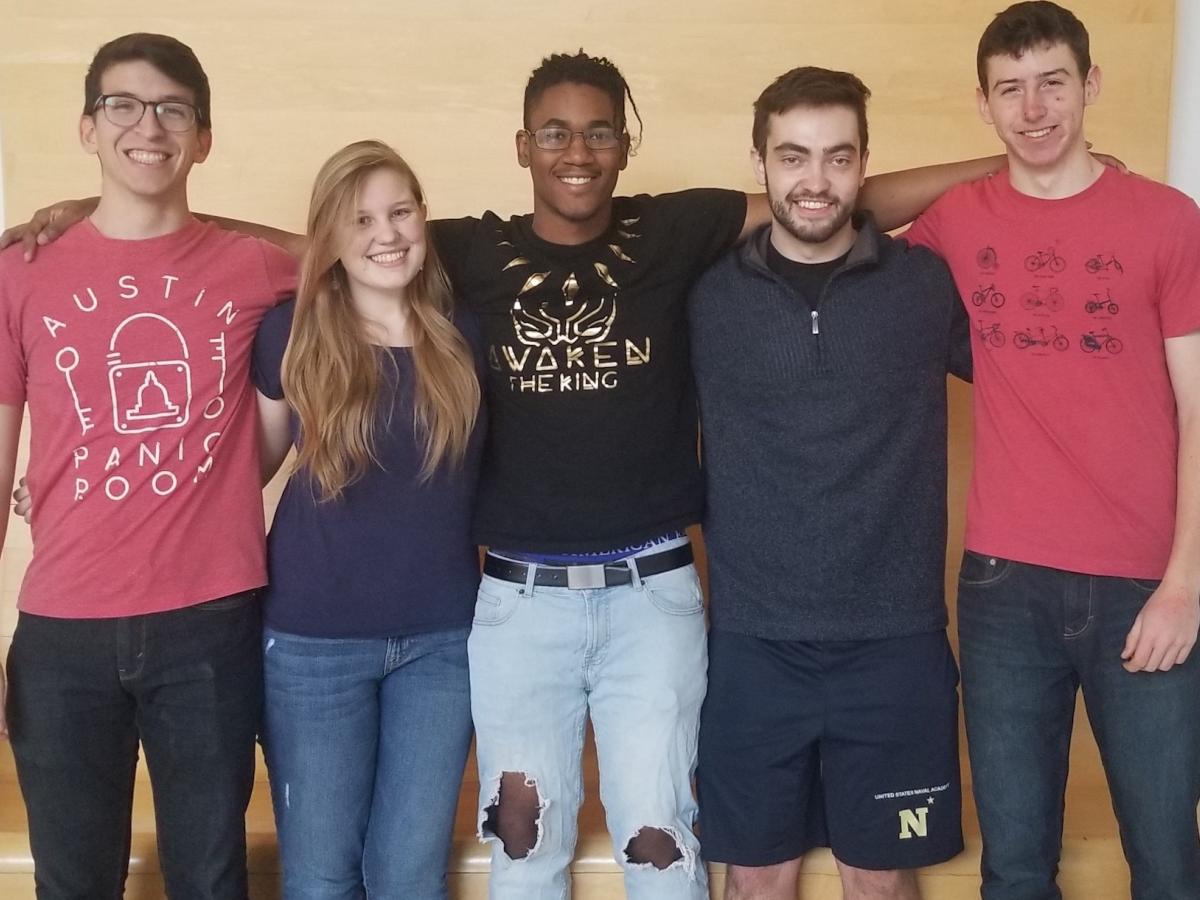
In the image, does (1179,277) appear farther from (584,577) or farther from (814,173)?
(584,577)

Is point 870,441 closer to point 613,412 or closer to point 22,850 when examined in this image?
point 613,412

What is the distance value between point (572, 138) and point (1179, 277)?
0.93m

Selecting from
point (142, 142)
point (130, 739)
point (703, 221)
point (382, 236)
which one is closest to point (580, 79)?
point (703, 221)

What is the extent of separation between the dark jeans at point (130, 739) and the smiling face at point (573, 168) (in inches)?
30.6

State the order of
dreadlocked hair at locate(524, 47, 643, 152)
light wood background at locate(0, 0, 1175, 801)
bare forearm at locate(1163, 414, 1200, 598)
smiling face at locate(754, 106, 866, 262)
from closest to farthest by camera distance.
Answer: bare forearm at locate(1163, 414, 1200, 598), smiling face at locate(754, 106, 866, 262), dreadlocked hair at locate(524, 47, 643, 152), light wood background at locate(0, 0, 1175, 801)

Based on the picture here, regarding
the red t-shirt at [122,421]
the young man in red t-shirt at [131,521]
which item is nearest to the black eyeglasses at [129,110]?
the young man in red t-shirt at [131,521]

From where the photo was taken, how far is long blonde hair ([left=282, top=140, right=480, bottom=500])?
72.3 inches

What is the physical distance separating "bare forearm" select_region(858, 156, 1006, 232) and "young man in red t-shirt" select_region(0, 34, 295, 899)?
106 centimetres

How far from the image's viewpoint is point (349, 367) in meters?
1.84

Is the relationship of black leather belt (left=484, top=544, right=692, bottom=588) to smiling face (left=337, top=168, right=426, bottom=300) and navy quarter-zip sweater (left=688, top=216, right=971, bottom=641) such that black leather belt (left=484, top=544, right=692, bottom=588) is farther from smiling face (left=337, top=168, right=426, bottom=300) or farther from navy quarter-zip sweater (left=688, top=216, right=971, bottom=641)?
smiling face (left=337, top=168, right=426, bottom=300)

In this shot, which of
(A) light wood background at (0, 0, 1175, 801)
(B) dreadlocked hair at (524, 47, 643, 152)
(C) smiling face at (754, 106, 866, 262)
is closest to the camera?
(C) smiling face at (754, 106, 866, 262)

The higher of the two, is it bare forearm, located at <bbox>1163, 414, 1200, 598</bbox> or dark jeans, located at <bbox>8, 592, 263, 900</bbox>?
bare forearm, located at <bbox>1163, 414, 1200, 598</bbox>

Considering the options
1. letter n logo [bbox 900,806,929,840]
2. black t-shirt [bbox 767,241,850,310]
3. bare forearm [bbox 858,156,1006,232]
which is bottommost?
letter n logo [bbox 900,806,929,840]

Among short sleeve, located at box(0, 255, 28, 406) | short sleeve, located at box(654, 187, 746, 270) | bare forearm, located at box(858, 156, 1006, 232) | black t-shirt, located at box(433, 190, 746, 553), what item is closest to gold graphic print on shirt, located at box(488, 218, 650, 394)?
black t-shirt, located at box(433, 190, 746, 553)
